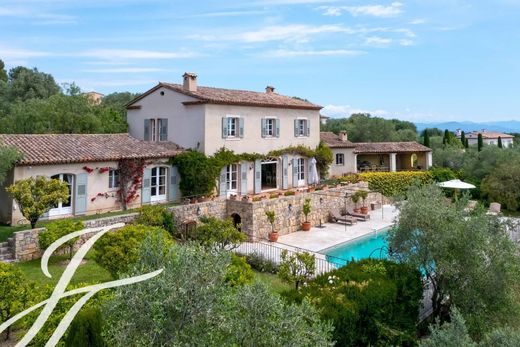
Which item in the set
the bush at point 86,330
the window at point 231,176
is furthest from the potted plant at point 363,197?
the bush at point 86,330

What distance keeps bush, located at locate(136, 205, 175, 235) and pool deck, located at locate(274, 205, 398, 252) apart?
6573mm

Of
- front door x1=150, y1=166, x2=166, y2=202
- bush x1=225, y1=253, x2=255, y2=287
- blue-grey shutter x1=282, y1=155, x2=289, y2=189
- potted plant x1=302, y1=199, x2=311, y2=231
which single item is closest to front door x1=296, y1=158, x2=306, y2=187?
blue-grey shutter x1=282, y1=155, x2=289, y2=189

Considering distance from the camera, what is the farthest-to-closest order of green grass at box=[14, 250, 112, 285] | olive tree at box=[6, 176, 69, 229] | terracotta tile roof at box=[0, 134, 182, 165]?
terracotta tile roof at box=[0, 134, 182, 165]
olive tree at box=[6, 176, 69, 229]
green grass at box=[14, 250, 112, 285]

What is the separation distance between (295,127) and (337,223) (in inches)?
382

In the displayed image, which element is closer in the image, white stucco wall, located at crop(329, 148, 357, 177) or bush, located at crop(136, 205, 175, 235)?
bush, located at crop(136, 205, 175, 235)

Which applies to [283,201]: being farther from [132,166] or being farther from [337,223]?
[132,166]

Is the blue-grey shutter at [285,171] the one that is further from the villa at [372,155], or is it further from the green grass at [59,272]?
the green grass at [59,272]

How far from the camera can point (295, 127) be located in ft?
115

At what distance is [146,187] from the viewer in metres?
26.0

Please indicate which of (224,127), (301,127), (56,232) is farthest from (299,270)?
(301,127)

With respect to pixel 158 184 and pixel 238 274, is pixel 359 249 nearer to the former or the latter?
pixel 238 274

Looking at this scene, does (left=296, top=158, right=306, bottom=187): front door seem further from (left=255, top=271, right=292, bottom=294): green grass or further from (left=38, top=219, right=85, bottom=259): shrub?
(left=38, top=219, right=85, bottom=259): shrub

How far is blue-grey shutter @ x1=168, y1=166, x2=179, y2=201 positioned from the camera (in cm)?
2755

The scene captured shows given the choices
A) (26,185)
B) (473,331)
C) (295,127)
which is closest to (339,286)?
(473,331)
